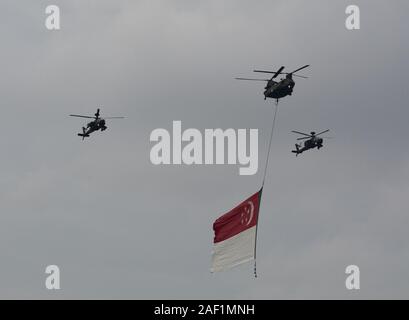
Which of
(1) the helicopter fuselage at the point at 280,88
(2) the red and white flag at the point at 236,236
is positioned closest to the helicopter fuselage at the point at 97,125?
(1) the helicopter fuselage at the point at 280,88

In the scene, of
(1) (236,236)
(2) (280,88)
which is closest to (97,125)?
(2) (280,88)

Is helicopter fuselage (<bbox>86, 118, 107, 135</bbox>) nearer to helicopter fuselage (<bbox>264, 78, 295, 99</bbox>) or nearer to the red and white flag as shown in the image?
helicopter fuselage (<bbox>264, 78, 295, 99</bbox>)

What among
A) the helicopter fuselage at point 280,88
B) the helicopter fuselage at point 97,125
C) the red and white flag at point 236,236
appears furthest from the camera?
the helicopter fuselage at point 97,125

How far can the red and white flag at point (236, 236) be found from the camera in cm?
8694

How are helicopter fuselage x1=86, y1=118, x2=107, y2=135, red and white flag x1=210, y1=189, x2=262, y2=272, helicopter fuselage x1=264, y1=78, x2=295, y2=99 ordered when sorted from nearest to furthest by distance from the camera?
1. red and white flag x1=210, y1=189, x2=262, y2=272
2. helicopter fuselage x1=264, y1=78, x2=295, y2=99
3. helicopter fuselage x1=86, y1=118, x2=107, y2=135

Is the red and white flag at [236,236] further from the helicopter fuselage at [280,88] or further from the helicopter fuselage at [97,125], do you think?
the helicopter fuselage at [97,125]

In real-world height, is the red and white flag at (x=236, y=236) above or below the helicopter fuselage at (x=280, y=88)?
below

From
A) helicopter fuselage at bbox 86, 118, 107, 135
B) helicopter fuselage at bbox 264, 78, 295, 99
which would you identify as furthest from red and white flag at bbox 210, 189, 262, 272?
helicopter fuselage at bbox 86, 118, 107, 135

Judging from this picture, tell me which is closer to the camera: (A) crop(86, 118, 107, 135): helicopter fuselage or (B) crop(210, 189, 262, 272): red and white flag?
(B) crop(210, 189, 262, 272): red and white flag

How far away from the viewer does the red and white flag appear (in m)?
86.9

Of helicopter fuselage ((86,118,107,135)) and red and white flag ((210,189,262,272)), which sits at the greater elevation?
helicopter fuselage ((86,118,107,135))
